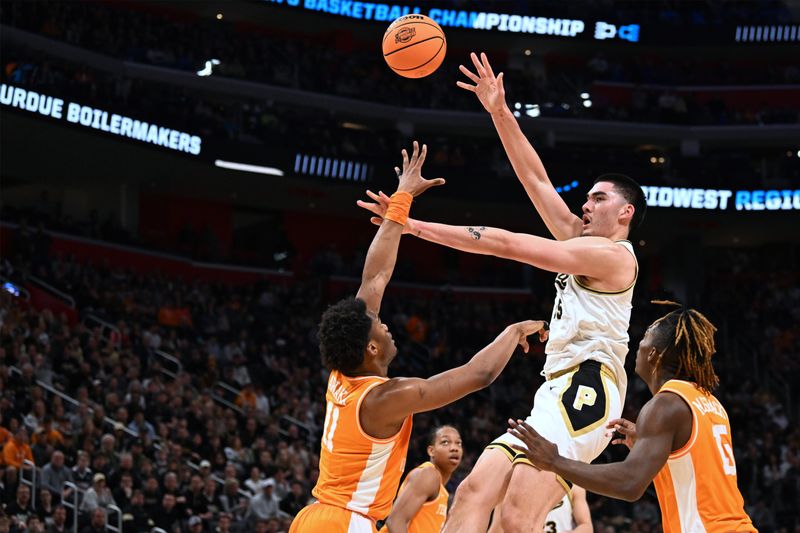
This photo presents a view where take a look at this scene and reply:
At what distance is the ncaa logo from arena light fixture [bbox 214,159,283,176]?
20.1 meters

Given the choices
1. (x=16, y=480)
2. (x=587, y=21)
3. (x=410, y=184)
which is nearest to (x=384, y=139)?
(x=587, y=21)

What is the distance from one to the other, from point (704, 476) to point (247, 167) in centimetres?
2436

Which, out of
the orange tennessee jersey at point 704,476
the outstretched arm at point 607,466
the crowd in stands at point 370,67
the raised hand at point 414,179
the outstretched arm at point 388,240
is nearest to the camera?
the outstretched arm at point 607,466

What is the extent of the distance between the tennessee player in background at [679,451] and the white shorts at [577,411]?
0.61 metres

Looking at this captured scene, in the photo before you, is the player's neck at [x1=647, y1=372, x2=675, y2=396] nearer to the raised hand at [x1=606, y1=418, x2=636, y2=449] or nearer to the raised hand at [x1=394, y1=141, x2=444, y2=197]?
the raised hand at [x1=606, y1=418, x2=636, y2=449]

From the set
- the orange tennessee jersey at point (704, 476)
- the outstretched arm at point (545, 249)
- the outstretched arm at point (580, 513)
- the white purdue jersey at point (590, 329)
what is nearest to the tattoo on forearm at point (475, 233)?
the outstretched arm at point (545, 249)

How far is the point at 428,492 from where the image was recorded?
9.16 meters

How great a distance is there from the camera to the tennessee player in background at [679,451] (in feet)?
17.0

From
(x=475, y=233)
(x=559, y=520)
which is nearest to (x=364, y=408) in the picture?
(x=475, y=233)

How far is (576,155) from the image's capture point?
31922 mm

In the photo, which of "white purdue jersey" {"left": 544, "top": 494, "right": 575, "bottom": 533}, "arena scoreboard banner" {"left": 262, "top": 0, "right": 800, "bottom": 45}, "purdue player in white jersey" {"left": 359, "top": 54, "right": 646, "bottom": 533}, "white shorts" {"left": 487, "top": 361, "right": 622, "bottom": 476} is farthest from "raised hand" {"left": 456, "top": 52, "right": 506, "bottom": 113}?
"arena scoreboard banner" {"left": 262, "top": 0, "right": 800, "bottom": 45}

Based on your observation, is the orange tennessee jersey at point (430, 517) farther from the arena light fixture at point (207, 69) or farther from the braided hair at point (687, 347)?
the arena light fixture at point (207, 69)

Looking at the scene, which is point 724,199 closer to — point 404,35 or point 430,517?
point 430,517

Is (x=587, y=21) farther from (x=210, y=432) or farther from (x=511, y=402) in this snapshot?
(x=210, y=432)
